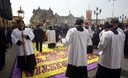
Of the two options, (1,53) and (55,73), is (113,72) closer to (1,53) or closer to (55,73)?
(55,73)

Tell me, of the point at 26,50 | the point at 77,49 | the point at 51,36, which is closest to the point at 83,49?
the point at 77,49

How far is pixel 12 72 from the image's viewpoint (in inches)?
220

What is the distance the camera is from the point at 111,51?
3816 mm

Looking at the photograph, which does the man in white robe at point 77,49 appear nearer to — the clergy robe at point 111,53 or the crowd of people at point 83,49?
the crowd of people at point 83,49

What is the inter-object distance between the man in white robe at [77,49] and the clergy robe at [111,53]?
1.91ft

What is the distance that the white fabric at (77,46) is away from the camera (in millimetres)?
4219

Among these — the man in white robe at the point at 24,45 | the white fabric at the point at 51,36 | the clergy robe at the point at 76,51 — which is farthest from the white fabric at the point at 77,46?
the white fabric at the point at 51,36

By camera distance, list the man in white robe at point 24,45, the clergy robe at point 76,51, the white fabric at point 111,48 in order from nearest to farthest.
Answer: the white fabric at point 111,48, the clergy robe at point 76,51, the man in white robe at point 24,45

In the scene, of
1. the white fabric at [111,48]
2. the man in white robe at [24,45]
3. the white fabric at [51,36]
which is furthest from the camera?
the white fabric at [51,36]

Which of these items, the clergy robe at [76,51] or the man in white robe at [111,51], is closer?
the man in white robe at [111,51]

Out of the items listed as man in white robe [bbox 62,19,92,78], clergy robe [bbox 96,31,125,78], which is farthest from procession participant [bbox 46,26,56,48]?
clergy robe [bbox 96,31,125,78]

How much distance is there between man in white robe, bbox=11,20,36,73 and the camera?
16.7 ft

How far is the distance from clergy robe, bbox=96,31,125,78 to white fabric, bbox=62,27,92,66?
1.91 ft

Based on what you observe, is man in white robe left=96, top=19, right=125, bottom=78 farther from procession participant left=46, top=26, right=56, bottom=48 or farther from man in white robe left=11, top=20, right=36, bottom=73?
procession participant left=46, top=26, right=56, bottom=48
